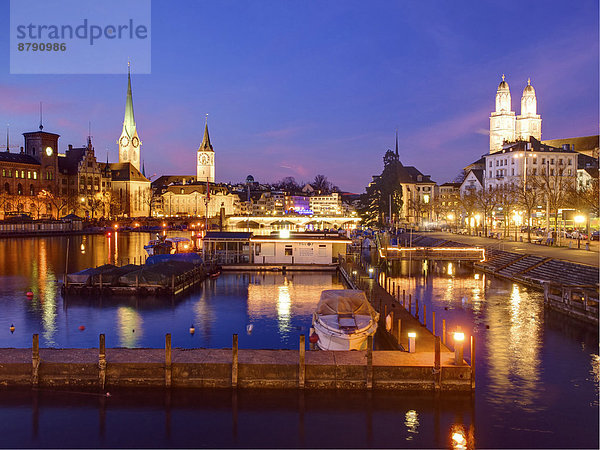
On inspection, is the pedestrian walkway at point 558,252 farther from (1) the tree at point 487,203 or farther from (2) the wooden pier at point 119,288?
(2) the wooden pier at point 119,288

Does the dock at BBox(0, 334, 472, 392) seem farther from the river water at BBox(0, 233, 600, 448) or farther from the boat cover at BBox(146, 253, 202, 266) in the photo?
the boat cover at BBox(146, 253, 202, 266)

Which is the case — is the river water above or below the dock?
below

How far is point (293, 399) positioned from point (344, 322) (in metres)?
7.38

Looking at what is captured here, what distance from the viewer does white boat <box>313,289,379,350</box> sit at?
2783cm

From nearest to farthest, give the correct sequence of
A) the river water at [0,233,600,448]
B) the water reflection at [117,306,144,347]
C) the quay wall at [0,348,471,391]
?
the river water at [0,233,600,448] → the quay wall at [0,348,471,391] → the water reflection at [117,306,144,347]

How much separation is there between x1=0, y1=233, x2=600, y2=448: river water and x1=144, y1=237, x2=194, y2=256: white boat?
40.1 m

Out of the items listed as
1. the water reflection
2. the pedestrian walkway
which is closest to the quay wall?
the water reflection

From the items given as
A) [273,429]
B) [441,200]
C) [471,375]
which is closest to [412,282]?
[471,375]

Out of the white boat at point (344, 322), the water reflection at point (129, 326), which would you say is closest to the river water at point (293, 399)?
the water reflection at point (129, 326)

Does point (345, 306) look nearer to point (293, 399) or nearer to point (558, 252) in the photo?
point (293, 399)

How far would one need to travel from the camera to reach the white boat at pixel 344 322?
27.8 metres

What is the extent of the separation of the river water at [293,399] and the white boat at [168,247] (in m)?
40.1

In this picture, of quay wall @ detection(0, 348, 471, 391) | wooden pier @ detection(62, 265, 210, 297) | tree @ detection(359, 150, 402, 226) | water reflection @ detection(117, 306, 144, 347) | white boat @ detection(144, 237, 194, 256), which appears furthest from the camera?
tree @ detection(359, 150, 402, 226)

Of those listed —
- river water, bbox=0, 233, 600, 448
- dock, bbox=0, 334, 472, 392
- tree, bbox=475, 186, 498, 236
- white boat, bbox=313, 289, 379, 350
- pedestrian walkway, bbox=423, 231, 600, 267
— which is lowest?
river water, bbox=0, 233, 600, 448
